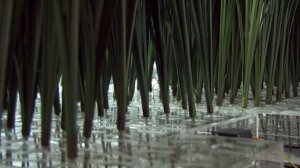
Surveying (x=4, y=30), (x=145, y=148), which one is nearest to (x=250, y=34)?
(x=145, y=148)

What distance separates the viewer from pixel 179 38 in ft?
2.22

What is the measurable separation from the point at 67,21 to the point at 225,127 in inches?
18.2

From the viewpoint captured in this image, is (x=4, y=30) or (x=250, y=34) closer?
(x=4, y=30)

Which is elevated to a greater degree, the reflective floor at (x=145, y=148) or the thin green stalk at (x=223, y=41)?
the thin green stalk at (x=223, y=41)

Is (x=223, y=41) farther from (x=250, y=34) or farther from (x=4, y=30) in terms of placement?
(x=4, y=30)

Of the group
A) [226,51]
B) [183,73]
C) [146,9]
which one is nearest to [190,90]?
[183,73]

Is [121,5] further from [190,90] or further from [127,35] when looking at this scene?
[190,90]

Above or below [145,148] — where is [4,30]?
above

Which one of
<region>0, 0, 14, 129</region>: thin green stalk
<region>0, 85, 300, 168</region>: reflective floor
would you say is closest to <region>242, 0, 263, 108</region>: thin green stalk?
<region>0, 85, 300, 168</region>: reflective floor

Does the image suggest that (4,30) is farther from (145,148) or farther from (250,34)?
(250,34)

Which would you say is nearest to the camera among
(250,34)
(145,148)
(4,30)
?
(4,30)

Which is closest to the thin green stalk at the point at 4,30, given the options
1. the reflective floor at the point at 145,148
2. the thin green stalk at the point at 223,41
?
the reflective floor at the point at 145,148

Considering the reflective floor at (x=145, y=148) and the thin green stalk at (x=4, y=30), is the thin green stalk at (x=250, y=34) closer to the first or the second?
the reflective floor at (x=145, y=148)

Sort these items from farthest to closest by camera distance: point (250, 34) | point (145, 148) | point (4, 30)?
point (250, 34)
point (145, 148)
point (4, 30)
